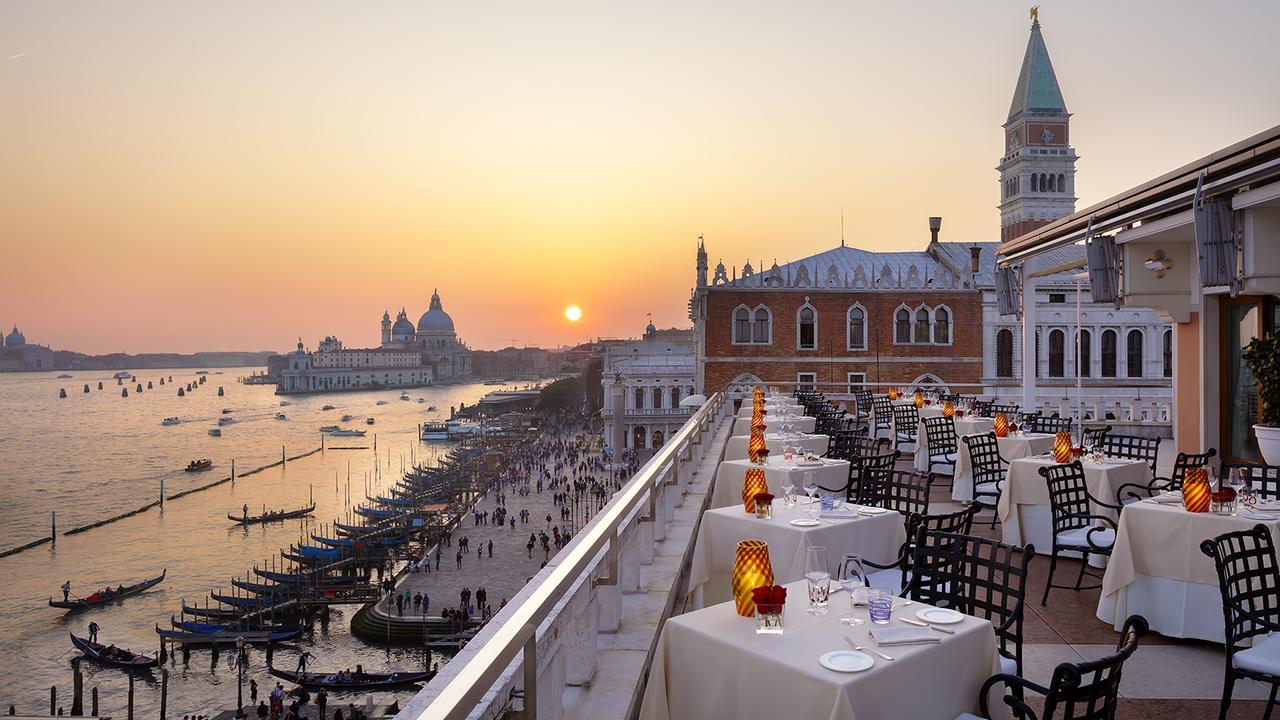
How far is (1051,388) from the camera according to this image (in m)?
29.6

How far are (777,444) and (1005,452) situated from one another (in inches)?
98.9

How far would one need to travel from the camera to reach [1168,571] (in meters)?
4.91

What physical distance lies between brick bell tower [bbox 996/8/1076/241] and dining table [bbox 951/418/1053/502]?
50725 mm

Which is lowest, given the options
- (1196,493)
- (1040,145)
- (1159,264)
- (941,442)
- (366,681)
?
(366,681)

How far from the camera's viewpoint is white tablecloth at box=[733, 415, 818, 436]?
11273mm

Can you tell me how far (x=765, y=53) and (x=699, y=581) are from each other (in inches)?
658

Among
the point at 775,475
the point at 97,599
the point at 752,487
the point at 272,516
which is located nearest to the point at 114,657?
the point at 97,599

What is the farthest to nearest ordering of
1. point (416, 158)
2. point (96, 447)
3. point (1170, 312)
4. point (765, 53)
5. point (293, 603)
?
point (96, 447), point (416, 158), point (293, 603), point (765, 53), point (1170, 312)

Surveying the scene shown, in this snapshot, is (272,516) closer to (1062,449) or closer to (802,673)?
(1062,449)

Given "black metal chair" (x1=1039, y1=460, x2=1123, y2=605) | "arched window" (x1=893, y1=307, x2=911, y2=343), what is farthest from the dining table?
"arched window" (x1=893, y1=307, x2=911, y2=343)

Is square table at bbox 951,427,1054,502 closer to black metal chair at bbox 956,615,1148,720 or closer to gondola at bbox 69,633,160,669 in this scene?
black metal chair at bbox 956,615,1148,720

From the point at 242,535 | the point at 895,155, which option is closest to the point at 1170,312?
the point at 895,155

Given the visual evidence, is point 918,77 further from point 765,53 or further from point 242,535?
point 242,535

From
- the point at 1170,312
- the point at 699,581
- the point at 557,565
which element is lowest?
the point at 699,581
